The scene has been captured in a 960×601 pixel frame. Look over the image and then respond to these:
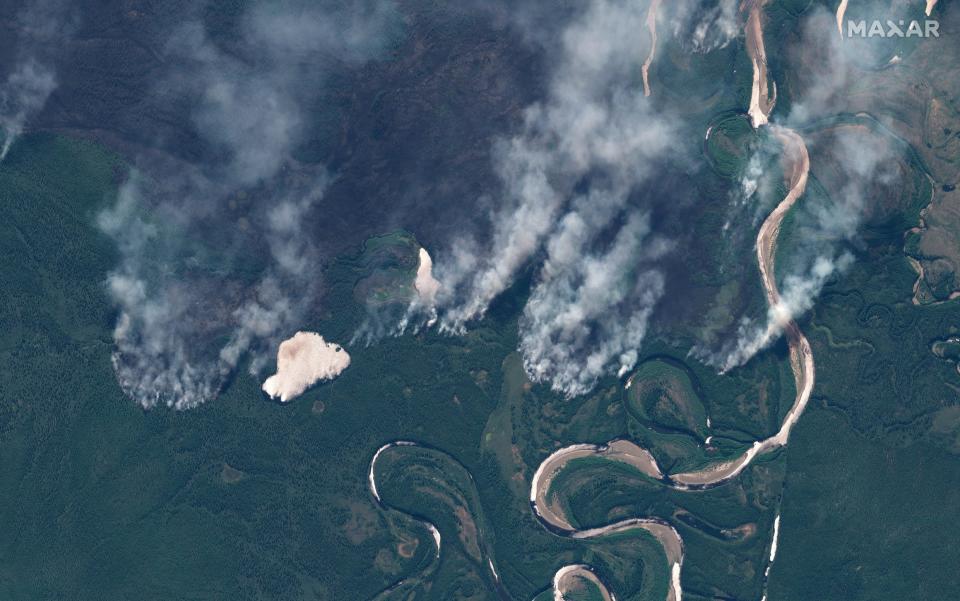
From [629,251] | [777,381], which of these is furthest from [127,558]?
[777,381]

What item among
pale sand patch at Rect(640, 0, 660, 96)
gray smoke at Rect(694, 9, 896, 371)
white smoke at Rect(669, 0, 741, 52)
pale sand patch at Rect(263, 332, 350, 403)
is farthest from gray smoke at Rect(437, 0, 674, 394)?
pale sand patch at Rect(263, 332, 350, 403)

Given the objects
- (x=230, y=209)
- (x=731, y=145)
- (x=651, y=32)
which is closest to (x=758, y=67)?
(x=731, y=145)

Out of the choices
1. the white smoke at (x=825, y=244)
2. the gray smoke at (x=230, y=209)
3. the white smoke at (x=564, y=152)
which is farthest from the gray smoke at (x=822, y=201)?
the gray smoke at (x=230, y=209)

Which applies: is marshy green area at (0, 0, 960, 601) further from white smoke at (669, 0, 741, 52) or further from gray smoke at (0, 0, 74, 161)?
gray smoke at (0, 0, 74, 161)

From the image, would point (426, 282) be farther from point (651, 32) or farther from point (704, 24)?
point (704, 24)

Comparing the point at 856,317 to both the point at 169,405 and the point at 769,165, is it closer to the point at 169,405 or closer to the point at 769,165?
the point at 769,165

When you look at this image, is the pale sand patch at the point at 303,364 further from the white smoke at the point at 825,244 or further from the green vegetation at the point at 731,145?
the green vegetation at the point at 731,145
